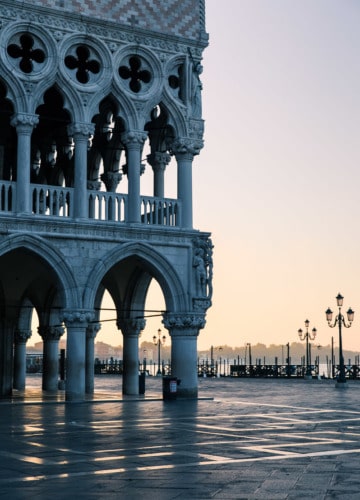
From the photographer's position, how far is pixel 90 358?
35656 mm

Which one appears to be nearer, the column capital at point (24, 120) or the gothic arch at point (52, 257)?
the gothic arch at point (52, 257)

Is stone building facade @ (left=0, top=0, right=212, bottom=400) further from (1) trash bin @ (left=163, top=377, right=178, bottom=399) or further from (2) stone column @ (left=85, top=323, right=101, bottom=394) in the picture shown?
(2) stone column @ (left=85, top=323, right=101, bottom=394)

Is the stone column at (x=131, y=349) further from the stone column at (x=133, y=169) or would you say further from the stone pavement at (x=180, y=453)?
the stone pavement at (x=180, y=453)

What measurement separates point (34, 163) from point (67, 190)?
875 centimetres

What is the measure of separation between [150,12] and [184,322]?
433 inches

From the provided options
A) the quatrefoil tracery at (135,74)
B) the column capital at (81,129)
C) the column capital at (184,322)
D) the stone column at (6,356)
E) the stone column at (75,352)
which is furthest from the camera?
the stone column at (6,356)

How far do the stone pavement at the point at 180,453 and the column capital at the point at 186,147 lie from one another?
32.8 ft

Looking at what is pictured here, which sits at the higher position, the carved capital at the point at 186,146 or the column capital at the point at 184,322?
the carved capital at the point at 186,146

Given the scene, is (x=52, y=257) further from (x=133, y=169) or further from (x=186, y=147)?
(x=186, y=147)

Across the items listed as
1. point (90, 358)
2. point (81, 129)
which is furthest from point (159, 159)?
point (90, 358)

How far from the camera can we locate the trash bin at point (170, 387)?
2970 cm

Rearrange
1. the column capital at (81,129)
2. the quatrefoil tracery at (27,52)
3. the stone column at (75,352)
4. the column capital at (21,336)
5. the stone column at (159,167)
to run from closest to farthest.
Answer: the stone column at (75,352)
the quatrefoil tracery at (27,52)
the column capital at (81,129)
the stone column at (159,167)
the column capital at (21,336)

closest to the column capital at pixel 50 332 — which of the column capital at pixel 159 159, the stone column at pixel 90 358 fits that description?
the stone column at pixel 90 358

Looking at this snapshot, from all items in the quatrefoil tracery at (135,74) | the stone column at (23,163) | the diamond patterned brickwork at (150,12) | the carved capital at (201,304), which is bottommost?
the carved capital at (201,304)
